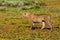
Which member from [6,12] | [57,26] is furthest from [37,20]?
[6,12]

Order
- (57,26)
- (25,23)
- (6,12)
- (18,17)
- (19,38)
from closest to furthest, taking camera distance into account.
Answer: (19,38) < (57,26) < (25,23) < (18,17) < (6,12)

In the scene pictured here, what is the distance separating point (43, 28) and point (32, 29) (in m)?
0.65

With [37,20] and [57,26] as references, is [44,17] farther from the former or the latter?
[57,26]

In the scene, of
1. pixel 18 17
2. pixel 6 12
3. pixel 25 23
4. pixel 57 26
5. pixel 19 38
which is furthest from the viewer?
pixel 6 12

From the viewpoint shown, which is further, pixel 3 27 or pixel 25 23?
pixel 25 23

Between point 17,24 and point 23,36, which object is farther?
point 17,24

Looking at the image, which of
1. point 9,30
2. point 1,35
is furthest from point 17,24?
point 1,35

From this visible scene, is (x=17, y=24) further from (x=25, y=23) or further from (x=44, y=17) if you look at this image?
(x=44, y=17)

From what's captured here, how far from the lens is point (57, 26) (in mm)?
14117

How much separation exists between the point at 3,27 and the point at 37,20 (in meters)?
1.80

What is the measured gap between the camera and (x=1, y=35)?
1190 cm

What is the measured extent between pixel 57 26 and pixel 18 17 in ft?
11.3

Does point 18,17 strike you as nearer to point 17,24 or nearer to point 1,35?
point 17,24

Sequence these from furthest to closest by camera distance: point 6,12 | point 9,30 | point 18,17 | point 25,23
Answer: point 6,12 < point 18,17 < point 25,23 < point 9,30
